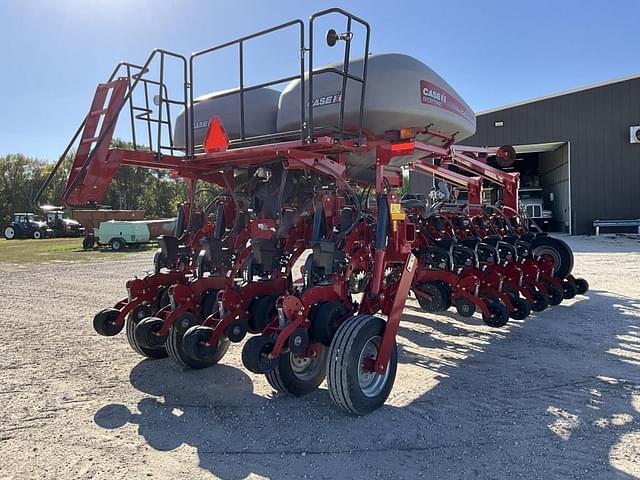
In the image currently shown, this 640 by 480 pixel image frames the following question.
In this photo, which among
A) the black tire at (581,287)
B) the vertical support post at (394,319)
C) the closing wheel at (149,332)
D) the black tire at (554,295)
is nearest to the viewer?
the vertical support post at (394,319)

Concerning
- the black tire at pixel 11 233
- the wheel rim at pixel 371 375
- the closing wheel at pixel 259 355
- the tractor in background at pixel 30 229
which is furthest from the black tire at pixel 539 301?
the black tire at pixel 11 233

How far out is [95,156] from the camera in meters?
4.41

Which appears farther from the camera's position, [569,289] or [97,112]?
[569,289]

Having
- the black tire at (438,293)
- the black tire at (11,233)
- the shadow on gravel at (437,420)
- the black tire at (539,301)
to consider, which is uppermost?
the black tire at (11,233)

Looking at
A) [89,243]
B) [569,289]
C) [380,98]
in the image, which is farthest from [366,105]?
[89,243]

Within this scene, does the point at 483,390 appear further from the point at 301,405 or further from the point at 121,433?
the point at 121,433

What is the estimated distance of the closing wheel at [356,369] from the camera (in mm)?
3859

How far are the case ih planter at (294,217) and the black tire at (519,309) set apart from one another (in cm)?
52

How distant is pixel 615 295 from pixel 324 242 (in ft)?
23.4

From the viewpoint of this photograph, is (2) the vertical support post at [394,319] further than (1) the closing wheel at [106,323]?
No

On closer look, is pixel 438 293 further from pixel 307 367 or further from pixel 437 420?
pixel 437 420

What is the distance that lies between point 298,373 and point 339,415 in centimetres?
61

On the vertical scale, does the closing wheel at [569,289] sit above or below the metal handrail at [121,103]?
below

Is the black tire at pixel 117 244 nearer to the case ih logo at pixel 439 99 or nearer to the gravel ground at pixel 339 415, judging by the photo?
the gravel ground at pixel 339 415
